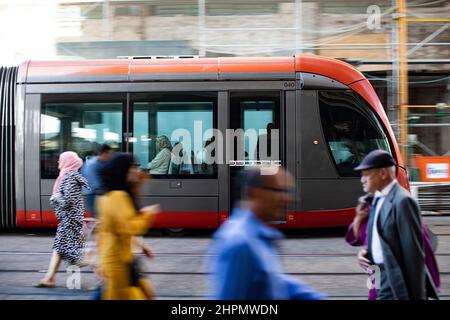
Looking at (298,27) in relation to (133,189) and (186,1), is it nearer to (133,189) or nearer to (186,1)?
(186,1)

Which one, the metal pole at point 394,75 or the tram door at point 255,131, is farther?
the metal pole at point 394,75

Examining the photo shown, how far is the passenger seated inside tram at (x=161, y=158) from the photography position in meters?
9.66

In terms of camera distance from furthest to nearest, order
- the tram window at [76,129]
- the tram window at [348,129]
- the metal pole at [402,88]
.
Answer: the metal pole at [402,88]
the tram window at [76,129]
the tram window at [348,129]

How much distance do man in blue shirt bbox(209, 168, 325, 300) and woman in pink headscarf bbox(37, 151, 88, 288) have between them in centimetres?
387

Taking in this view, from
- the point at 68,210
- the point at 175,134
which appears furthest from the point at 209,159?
the point at 68,210

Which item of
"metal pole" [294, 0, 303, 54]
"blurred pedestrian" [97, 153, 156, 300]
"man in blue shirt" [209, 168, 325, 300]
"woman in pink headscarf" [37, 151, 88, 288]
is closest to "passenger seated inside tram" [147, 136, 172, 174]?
"woman in pink headscarf" [37, 151, 88, 288]

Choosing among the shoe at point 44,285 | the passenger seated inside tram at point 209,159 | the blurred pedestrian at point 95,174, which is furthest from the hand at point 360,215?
the passenger seated inside tram at point 209,159

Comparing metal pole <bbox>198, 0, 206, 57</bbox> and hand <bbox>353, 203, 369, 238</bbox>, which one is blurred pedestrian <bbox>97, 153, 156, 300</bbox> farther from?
metal pole <bbox>198, 0, 206, 57</bbox>

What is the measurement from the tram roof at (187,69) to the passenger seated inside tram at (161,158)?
111 cm

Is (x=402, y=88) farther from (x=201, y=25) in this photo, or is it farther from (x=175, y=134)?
(x=175, y=134)

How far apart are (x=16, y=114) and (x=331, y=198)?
584 cm

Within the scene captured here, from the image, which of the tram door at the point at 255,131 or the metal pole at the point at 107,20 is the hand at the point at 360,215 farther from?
the metal pole at the point at 107,20

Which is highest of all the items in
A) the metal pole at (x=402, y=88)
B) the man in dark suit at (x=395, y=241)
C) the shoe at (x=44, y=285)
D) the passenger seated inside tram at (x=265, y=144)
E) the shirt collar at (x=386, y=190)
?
the metal pole at (x=402, y=88)

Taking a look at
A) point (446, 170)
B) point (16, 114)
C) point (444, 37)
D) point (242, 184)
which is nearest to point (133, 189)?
point (242, 184)
